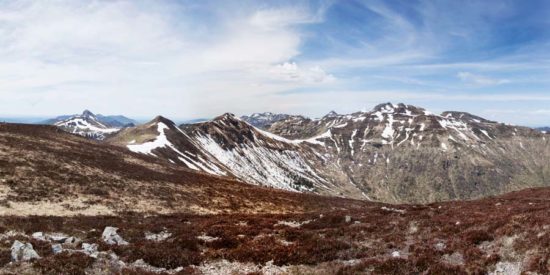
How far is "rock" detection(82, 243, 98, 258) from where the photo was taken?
18153 mm

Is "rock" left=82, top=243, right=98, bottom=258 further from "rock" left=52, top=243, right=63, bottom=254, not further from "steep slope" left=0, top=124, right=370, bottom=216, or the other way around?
"steep slope" left=0, top=124, right=370, bottom=216

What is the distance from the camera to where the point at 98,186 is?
4738 centimetres

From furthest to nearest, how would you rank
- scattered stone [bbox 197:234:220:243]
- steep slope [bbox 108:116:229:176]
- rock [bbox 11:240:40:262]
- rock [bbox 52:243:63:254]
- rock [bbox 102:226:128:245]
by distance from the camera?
steep slope [bbox 108:116:229:176] < scattered stone [bbox 197:234:220:243] < rock [bbox 102:226:128:245] < rock [bbox 52:243:63:254] < rock [bbox 11:240:40:262]

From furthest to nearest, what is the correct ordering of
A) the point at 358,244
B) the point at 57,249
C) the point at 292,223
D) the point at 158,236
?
the point at 292,223, the point at 158,236, the point at 358,244, the point at 57,249

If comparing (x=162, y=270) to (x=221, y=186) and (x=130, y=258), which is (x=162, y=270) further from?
(x=221, y=186)

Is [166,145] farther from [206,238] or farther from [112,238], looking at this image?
[112,238]

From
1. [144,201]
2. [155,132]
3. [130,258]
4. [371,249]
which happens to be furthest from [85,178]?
[155,132]

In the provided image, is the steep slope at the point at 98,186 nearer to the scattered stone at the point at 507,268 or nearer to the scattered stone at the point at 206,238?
the scattered stone at the point at 206,238

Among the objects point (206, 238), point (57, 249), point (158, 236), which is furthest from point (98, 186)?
point (57, 249)

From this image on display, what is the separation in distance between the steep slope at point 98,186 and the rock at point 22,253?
1699cm

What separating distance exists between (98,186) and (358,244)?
3512 cm

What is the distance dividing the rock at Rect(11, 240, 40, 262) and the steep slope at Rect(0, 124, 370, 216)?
55.7 ft

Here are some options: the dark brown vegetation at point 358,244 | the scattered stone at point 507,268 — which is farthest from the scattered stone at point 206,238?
the scattered stone at point 507,268

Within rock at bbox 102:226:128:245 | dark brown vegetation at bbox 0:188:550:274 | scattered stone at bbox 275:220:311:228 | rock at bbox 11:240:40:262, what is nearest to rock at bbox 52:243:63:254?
dark brown vegetation at bbox 0:188:550:274
